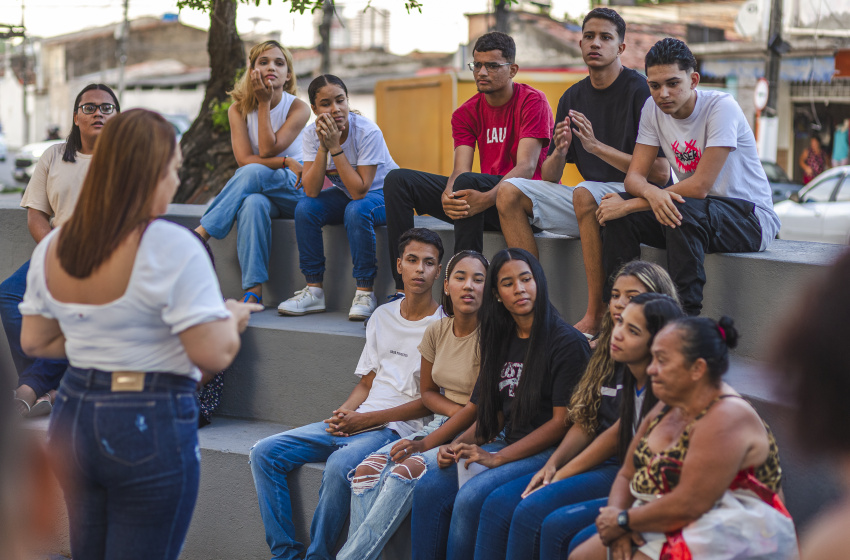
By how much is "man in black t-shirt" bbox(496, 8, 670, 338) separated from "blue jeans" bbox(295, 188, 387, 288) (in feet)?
2.93

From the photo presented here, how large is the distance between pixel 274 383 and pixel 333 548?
124 centimetres

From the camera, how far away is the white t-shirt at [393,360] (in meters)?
4.35

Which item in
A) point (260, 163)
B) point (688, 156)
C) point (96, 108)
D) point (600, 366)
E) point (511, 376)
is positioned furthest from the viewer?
point (260, 163)

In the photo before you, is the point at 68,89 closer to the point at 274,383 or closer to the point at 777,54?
the point at 777,54

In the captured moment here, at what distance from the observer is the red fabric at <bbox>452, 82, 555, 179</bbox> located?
4941mm

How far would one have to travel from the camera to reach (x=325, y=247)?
5.60 metres

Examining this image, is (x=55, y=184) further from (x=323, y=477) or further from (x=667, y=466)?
(x=667, y=466)

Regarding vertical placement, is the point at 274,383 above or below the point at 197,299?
below

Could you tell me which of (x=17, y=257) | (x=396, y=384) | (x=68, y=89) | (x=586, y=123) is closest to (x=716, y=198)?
(x=586, y=123)

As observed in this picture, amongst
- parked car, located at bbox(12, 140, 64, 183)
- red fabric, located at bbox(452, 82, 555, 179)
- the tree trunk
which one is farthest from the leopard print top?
parked car, located at bbox(12, 140, 64, 183)

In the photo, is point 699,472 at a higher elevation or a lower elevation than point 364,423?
higher

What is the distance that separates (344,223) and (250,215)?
22.4 inches

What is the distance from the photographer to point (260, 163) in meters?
5.60

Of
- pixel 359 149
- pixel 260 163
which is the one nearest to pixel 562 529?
pixel 359 149
